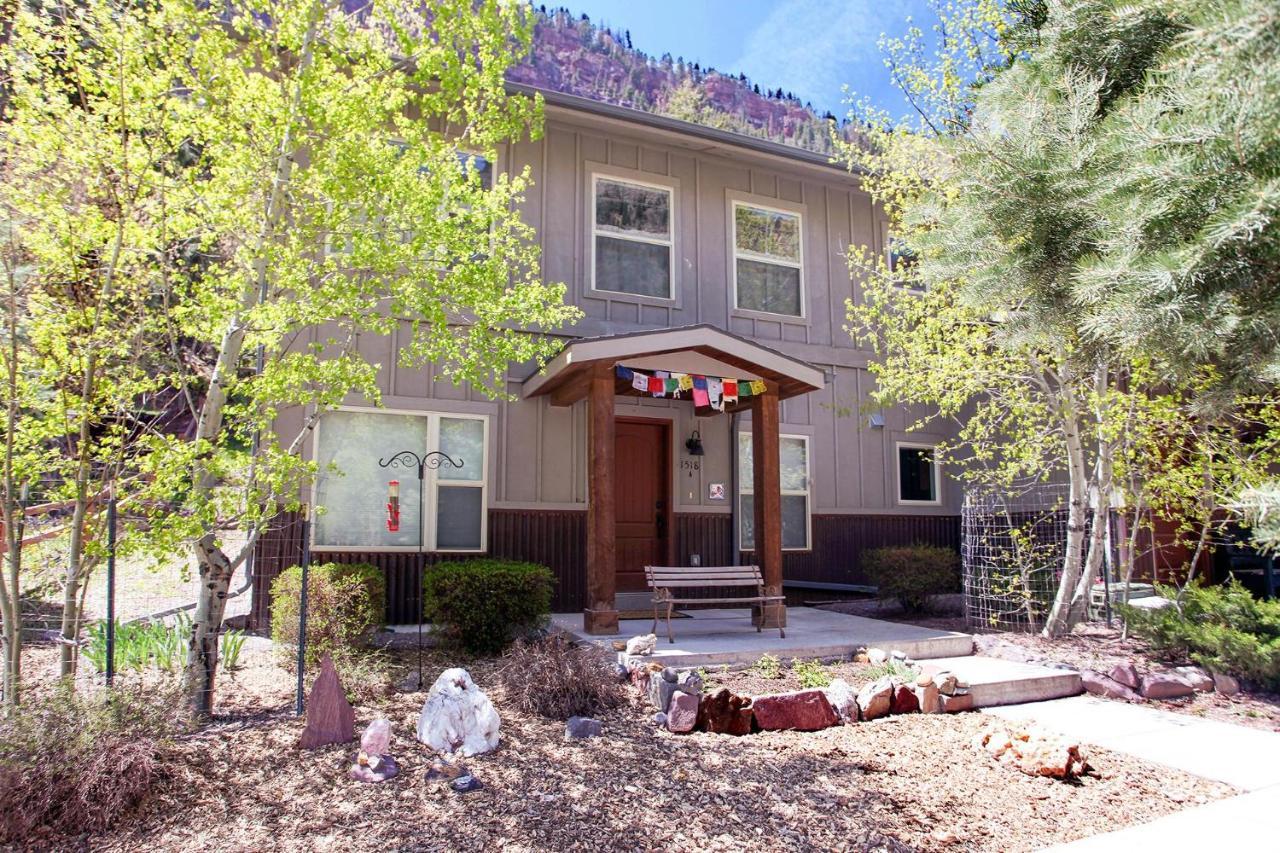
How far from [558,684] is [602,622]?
6.74 feet

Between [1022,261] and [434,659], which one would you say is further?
[434,659]

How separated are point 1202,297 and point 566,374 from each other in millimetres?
6344

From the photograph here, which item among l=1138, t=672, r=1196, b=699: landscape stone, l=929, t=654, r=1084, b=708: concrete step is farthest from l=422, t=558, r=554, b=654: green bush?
l=1138, t=672, r=1196, b=699: landscape stone

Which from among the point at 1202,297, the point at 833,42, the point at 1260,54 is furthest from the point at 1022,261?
the point at 833,42

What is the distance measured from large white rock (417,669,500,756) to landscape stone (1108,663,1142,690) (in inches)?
211

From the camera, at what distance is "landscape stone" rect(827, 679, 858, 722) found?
562cm

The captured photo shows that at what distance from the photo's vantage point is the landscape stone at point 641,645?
6455 mm

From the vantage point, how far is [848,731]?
213 inches

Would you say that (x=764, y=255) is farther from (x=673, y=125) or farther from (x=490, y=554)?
(x=490, y=554)

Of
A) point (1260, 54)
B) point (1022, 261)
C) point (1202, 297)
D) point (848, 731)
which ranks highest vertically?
point (1260, 54)

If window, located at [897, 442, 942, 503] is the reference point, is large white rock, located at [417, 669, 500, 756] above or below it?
below

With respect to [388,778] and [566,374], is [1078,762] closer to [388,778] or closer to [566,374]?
[388,778]

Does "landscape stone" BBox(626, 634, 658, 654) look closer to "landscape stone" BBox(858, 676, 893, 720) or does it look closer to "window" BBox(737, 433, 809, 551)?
"landscape stone" BBox(858, 676, 893, 720)

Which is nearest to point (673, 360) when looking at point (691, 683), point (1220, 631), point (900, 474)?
point (691, 683)
